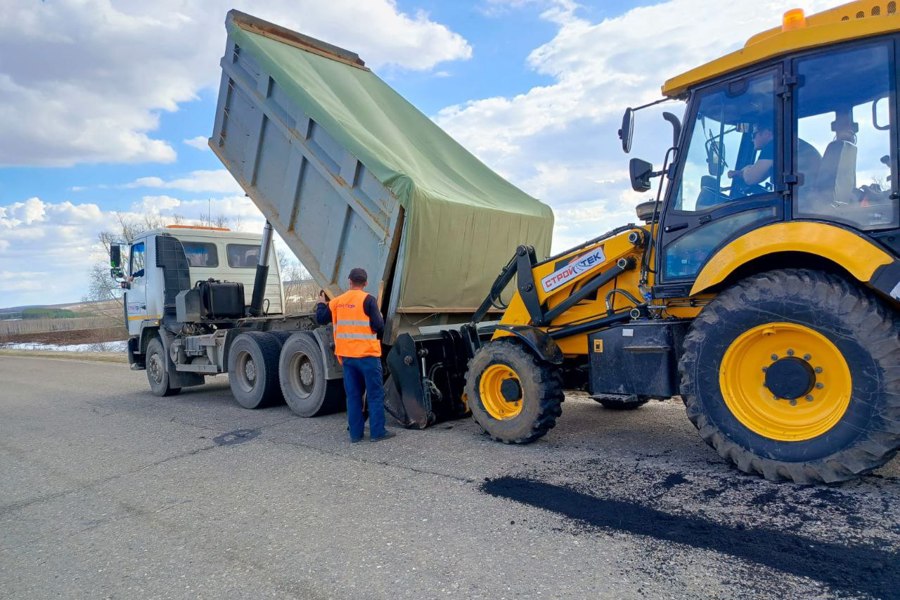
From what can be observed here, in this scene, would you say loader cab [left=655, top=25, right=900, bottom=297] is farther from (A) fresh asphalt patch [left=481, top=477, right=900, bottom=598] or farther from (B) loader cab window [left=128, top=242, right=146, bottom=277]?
(B) loader cab window [left=128, top=242, right=146, bottom=277]

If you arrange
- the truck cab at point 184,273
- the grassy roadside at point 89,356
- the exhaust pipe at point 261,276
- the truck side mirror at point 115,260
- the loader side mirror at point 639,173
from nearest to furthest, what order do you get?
1. the loader side mirror at point 639,173
2. the exhaust pipe at point 261,276
3. the truck cab at point 184,273
4. the truck side mirror at point 115,260
5. the grassy roadside at point 89,356

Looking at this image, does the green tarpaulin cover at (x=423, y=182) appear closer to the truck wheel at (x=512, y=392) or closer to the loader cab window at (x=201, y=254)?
the truck wheel at (x=512, y=392)

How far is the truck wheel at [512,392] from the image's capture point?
16.9ft

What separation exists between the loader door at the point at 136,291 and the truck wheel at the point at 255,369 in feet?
9.13

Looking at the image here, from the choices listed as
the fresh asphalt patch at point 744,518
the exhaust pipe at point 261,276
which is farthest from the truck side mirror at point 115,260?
the fresh asphalt patch at point 744,518

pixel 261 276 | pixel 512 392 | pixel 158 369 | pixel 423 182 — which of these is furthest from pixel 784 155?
pixel 158 369

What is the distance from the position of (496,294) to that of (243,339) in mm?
3712

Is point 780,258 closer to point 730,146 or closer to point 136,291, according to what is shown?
point 730,146

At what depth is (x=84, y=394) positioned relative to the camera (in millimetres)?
10547

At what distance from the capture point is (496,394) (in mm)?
5547

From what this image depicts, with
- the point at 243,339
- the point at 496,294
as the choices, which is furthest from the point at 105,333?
the point at 496,294

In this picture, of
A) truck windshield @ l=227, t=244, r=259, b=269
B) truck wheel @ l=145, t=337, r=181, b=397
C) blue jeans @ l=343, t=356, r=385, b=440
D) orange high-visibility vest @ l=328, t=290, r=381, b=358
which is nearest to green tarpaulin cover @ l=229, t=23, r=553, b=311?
orange high-visibility vest @ l=328, t=290, r=381, b=358

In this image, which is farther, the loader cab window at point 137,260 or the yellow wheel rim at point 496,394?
the loader cab window at point 137,260

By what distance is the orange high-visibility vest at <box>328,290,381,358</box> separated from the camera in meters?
5.82
